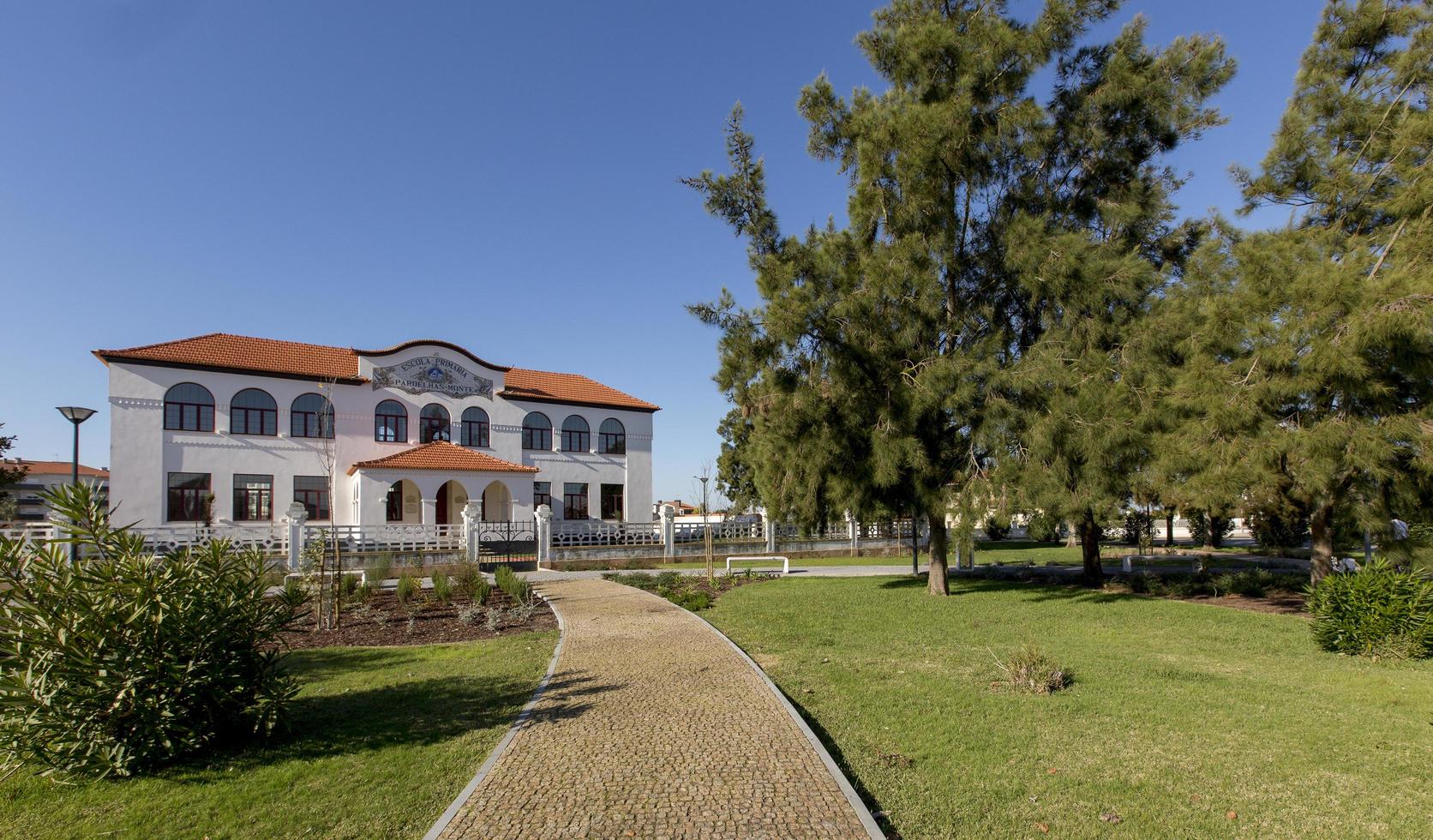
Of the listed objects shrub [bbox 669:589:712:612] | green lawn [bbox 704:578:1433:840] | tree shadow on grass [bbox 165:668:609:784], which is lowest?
shrub [bbox 669:589:712:612]

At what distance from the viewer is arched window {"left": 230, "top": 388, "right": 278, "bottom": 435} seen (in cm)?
2564

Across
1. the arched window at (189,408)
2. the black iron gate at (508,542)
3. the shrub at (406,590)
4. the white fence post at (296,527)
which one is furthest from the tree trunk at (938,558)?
the arched window at (189,408)

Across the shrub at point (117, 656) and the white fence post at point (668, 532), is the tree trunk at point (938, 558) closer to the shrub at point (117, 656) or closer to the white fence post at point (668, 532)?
the white fence post at point (668, 532)

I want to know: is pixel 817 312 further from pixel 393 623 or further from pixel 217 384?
pixel 217 384

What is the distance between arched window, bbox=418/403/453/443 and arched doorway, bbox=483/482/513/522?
2854 millimetres

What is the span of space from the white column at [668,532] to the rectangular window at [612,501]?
7586 mm

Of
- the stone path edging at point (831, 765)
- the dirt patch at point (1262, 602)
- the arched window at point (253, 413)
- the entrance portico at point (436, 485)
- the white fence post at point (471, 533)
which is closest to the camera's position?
the stone path edging at point (831, 765)

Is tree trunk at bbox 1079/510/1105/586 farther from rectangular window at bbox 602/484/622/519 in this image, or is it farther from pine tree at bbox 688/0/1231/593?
rectangular window at bbox 602/484/622/519

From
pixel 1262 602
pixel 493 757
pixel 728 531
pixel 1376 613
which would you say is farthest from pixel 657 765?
pixel 728 531

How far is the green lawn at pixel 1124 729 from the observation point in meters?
4.32

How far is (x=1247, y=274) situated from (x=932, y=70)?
21.7 feet

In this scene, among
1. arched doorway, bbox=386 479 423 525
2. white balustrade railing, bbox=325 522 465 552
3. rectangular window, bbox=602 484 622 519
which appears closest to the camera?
white balustrade railing, bbox=325 522 465 552

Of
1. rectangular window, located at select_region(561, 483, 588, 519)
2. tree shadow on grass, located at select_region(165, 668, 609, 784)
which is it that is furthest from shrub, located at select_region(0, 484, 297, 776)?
rectangular window, located at select_region(561, 483, 588, 519)

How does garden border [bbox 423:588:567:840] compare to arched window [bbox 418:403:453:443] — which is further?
arched window [bbox 418:403:453:443]
